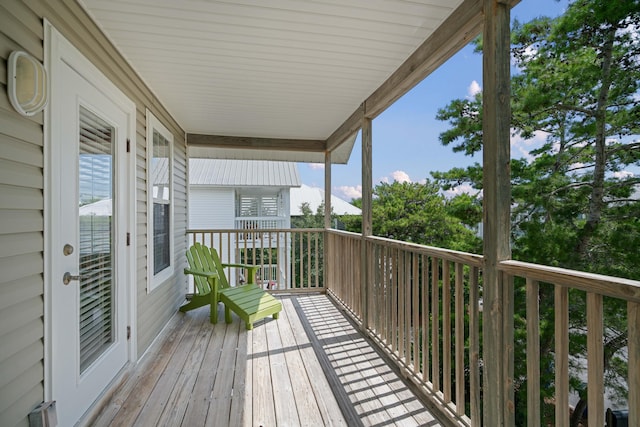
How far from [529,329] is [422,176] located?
9.38 meters

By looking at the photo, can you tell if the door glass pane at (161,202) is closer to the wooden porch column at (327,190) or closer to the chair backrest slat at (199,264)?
the chair backrest slat at (199,264)

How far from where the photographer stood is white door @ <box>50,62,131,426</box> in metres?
1.61

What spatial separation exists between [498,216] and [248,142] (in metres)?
3.91

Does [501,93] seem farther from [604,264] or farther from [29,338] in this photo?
[604,264]

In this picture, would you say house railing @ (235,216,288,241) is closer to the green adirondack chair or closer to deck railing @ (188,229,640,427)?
the green adirondack chair

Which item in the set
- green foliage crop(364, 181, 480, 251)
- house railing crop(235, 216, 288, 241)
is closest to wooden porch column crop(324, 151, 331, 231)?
green foliage crop(364, 181, 480, 251)

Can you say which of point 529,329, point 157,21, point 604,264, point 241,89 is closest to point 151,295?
→ point 241,89

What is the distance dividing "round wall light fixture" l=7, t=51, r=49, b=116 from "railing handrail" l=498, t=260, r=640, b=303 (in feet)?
7.14

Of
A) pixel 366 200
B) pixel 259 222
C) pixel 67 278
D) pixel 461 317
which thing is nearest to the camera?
pixel 67 278

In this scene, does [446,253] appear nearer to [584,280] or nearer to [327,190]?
[584,280]

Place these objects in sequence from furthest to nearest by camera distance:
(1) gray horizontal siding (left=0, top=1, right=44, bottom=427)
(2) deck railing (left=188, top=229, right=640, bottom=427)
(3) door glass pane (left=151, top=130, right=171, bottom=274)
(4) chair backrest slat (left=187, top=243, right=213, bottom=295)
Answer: (4) chair backrest slat (left=187, top=243, right=213, bottom=295) < (3) door glass pane (left=151, top=130, right=171, bottom=274) < (1) gray horizontal siding (left=0, top=1, right=44, bottom=427) < (2) deck railing (left=188, top=229, right=640, bottom=427)

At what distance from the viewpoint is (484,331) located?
5.15ft

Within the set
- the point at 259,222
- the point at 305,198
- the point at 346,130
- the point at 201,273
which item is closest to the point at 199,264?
the point at 201,273

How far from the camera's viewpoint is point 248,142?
15.6 ft
